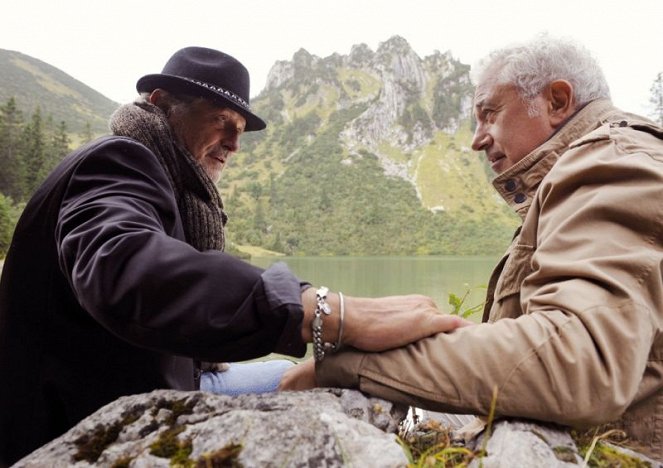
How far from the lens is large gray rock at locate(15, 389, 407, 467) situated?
2.97 ft

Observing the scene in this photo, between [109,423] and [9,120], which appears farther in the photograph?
[9,120]

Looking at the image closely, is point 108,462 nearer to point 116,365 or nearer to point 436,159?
point 116,365

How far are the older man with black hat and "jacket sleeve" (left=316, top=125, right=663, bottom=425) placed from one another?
92 millimetres

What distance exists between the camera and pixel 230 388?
2604 mm

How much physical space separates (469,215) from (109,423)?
375 feet

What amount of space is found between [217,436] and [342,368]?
403 millimetres

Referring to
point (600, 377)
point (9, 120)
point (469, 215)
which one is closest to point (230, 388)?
point (600, 377)

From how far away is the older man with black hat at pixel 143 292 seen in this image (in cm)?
108

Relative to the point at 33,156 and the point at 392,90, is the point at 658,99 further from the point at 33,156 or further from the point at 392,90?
the point at 392,90

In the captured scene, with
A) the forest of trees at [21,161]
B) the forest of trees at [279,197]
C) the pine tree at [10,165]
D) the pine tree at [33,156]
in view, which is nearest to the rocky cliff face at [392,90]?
the forest of trees at [279,197]

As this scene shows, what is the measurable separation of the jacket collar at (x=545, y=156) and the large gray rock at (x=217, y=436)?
4.33 ft

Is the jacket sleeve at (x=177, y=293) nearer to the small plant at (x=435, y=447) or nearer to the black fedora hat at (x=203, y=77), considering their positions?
the small plant at (x=435, y=447)

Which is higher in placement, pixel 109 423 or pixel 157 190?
pixel 157 190

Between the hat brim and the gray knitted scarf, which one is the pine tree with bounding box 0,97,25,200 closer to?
the hat brim
